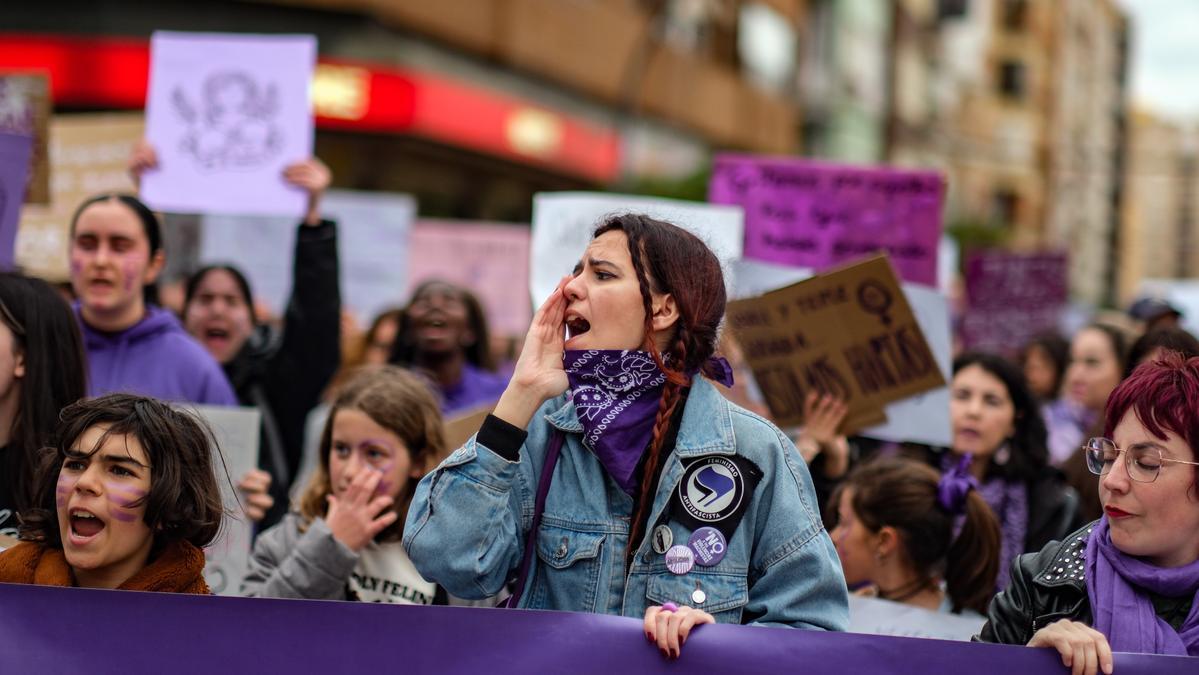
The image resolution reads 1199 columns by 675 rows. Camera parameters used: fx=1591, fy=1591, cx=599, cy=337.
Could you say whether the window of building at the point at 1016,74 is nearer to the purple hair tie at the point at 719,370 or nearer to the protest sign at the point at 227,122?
the protest sign at the point at 227,122

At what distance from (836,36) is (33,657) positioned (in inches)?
1506

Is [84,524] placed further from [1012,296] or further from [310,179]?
[1012,296]

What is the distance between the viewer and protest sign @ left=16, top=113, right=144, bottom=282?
21.5 feet

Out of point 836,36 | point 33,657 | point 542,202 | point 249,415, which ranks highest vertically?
point 836,36

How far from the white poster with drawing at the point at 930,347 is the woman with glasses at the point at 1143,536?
1.91 metres

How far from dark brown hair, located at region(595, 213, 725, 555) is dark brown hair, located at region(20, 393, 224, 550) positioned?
→ 0.92 m

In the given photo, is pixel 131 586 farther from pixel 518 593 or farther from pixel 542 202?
pixel 542 202

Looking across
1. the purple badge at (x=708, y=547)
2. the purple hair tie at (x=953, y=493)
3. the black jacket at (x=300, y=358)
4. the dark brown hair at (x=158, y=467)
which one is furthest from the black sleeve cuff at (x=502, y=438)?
the black jacket at (x=300, y=358)

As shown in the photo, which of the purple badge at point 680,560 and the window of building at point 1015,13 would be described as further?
the window of building at point 1015,13

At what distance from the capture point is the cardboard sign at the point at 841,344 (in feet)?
15.6

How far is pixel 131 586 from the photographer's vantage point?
309 cm

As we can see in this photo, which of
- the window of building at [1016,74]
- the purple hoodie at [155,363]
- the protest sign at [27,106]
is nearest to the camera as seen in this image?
the purple hoodie at [155,363]

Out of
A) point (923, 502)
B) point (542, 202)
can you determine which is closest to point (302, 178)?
point (542, 202)

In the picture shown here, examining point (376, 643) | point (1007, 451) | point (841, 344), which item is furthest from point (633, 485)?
point (1007, 451)
